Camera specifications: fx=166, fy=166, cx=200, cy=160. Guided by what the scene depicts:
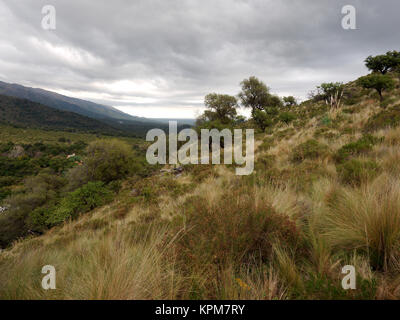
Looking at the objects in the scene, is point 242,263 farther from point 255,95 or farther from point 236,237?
point 255,95

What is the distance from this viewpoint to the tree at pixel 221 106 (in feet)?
97.3

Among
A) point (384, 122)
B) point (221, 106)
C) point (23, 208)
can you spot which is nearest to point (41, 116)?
point (23, 208)

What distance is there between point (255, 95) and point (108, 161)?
27.3 meters

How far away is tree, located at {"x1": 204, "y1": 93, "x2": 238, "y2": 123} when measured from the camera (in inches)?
1168

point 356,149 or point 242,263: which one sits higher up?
point 356,149

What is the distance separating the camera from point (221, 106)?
29625 mm

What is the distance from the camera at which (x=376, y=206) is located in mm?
1762

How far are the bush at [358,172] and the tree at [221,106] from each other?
88.3ft

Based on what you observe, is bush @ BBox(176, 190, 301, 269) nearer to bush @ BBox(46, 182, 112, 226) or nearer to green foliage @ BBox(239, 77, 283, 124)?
bush @ BBox(46, 182, 112, 226)

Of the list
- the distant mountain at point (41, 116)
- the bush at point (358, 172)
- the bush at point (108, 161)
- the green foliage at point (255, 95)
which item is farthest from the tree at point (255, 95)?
the distant mountain at point (41, 116)

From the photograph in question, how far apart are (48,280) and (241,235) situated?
2112 millimetres

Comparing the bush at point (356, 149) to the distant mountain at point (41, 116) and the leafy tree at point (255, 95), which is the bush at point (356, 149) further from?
the distant mountain at point (41, 116)
